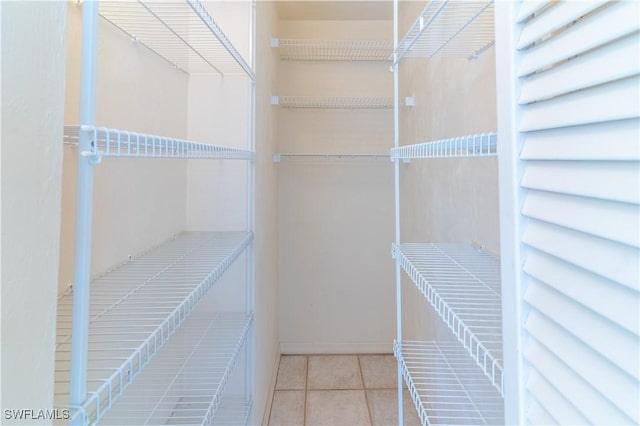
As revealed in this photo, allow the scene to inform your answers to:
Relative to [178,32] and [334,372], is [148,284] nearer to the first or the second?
[178,32]

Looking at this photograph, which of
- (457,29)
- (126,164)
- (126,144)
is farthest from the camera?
(126,164)

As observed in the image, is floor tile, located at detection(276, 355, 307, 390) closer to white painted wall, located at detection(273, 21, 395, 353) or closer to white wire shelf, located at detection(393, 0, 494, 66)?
white painted wall, located at detection(273, 21, 395, 353)

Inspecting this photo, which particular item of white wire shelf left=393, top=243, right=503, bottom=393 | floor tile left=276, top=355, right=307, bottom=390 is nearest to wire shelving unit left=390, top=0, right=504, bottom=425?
white wire shelf left=393, top=243, right=503, bottom=393

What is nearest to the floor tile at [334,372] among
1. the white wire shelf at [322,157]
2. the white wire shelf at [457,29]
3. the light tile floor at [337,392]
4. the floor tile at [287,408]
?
the light tile floor at [337,392]

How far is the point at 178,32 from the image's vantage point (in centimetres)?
145

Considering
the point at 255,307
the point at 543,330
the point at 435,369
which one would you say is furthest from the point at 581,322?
the point at 255,307

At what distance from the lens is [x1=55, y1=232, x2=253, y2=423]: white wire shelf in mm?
663

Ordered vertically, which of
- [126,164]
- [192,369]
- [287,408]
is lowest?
[287,408]

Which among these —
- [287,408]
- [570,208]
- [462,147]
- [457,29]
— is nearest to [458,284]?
[462,147]

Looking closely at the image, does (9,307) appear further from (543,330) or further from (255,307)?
(255,307)

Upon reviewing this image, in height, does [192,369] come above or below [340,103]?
below

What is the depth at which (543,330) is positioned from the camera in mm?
442

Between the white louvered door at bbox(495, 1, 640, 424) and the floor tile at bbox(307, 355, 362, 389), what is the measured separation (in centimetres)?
184

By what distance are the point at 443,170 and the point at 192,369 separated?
141cm
